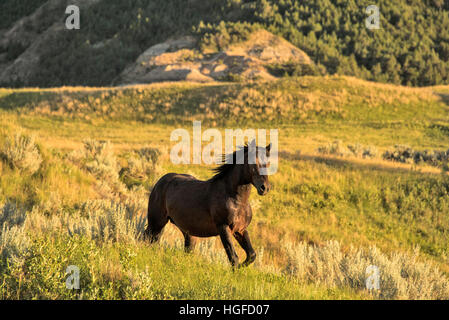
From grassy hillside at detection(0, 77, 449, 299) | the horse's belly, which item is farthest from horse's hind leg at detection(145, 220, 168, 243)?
the horse's belly

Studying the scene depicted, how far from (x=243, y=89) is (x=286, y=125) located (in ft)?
28.3

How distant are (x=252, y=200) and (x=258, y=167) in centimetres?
1017

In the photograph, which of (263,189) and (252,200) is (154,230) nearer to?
(263,189)

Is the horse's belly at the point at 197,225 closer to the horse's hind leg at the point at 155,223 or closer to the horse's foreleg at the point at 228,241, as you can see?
the horse's foreleg at the point at 228,241

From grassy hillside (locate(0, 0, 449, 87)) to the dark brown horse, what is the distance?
6279 centimetres

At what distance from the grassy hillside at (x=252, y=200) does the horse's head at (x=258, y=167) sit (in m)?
1.00

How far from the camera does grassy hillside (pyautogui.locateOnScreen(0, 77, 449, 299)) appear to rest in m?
5.50

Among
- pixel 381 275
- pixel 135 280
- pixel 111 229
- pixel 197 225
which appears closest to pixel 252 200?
pixel 111 229

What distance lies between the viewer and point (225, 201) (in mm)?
5609

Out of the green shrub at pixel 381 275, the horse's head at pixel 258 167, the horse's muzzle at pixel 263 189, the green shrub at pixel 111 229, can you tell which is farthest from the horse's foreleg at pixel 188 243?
the horse's muzzle at pixel 263 189

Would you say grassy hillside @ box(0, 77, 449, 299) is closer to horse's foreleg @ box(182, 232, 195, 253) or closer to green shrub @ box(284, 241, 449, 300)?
green shrub @ box(284, 241, 449, 300)

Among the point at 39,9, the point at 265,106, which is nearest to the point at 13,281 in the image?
the point at 265,106

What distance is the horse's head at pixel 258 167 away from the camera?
16.9 ft
